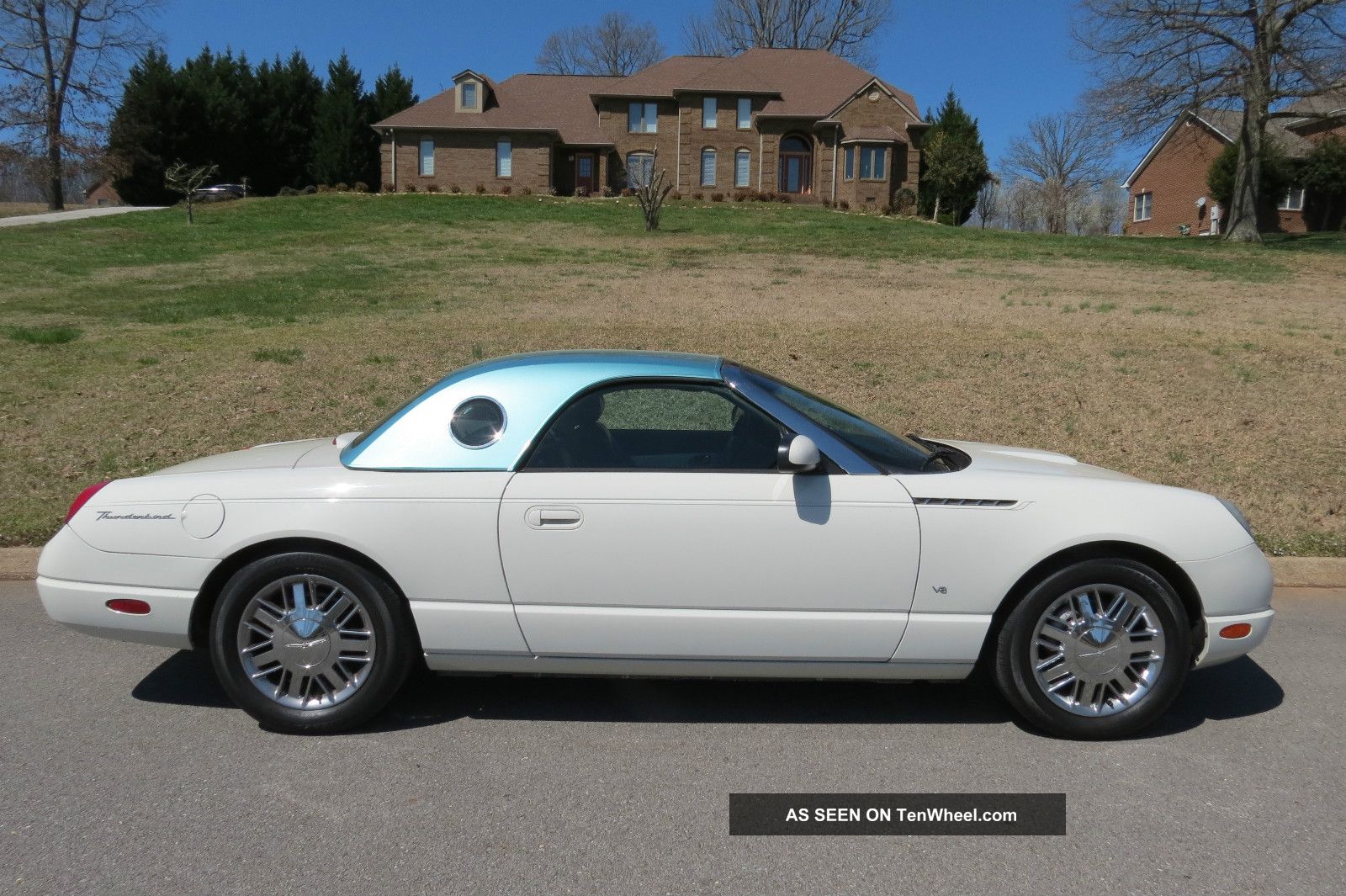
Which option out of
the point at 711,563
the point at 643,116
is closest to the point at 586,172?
the point at 643,116

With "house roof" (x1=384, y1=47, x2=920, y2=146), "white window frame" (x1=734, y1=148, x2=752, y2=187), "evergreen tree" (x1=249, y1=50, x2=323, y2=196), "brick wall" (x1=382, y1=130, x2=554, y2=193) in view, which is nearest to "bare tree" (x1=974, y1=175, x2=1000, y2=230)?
"house roof" (x1=384, y1=47, x2=920, y2=146)

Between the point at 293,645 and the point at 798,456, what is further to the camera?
the point at 293,645

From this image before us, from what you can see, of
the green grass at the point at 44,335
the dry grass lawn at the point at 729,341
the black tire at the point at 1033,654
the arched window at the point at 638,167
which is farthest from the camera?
the arched window at the point at 638,167

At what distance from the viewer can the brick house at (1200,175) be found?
43156 millimetres

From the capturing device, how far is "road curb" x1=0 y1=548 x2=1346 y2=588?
6039 mm

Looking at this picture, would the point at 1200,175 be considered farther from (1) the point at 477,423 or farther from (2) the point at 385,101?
(1) the point at 477,423

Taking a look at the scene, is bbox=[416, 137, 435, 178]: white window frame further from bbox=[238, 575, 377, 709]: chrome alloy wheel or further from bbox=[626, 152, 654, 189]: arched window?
bbox=[238, 575, 377, 709]: chrome alloy wheel

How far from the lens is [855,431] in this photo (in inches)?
171

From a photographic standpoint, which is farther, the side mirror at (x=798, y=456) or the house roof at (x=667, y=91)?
the house roof at (x=667, y=91)

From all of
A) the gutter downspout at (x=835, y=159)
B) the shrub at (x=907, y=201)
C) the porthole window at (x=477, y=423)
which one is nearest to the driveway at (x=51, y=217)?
the gutter downspout at (x=835, y=159)

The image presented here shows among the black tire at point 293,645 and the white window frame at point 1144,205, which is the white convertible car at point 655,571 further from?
the white window frame at point 1144,205

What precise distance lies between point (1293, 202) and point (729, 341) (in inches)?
1647

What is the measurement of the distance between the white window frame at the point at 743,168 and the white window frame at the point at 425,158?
44.1 ft

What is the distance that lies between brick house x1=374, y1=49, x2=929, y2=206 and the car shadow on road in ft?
135
